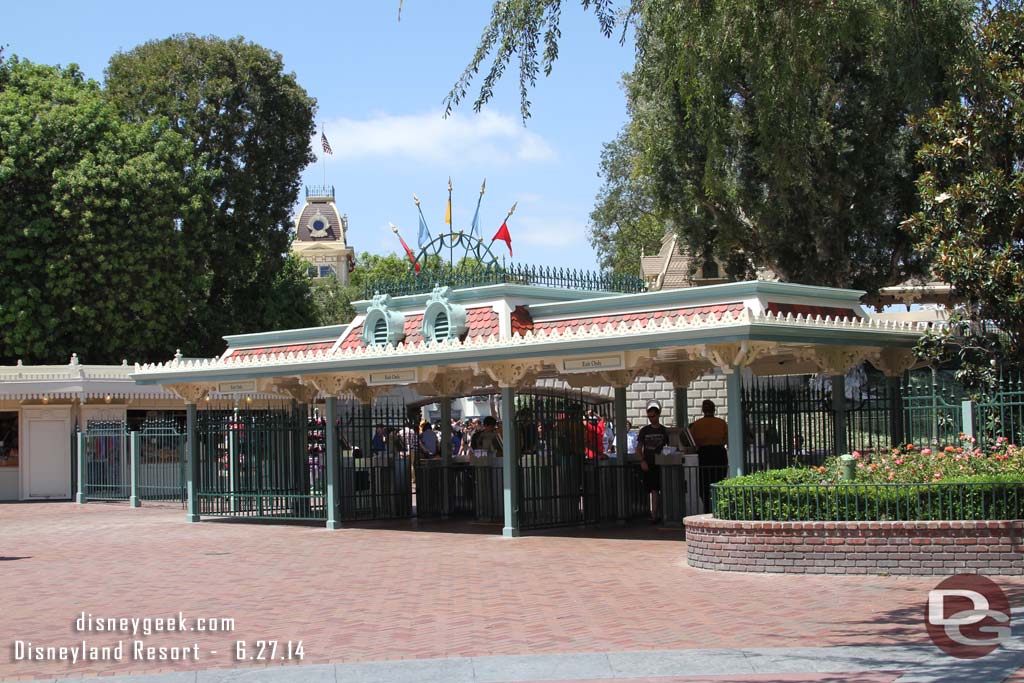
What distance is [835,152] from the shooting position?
95.2 feet

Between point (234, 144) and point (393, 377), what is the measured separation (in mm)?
24393

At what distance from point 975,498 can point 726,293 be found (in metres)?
5.11

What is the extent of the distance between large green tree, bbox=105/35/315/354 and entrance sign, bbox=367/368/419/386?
2113 centimetres

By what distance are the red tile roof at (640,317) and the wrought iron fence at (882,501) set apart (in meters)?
3.34

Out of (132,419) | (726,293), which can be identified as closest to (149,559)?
(726,293)

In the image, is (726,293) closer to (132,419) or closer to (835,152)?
(835,152)

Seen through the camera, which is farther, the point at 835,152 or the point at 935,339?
the point at 835,152

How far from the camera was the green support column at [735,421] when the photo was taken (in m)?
15.9

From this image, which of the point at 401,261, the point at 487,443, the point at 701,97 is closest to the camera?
the point at 701,97

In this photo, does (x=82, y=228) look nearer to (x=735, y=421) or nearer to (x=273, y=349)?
(x=273, y=349)

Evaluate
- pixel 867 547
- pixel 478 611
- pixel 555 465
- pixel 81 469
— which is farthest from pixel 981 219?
pixel 81 469

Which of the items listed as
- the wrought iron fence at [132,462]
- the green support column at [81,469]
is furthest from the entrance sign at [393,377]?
the green support column at [81,469]

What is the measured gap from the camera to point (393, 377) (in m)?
20.5

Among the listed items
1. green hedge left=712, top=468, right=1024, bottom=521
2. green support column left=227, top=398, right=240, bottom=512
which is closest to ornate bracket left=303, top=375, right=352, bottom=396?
green support column left=227, top=398, right=240, bottom=512
